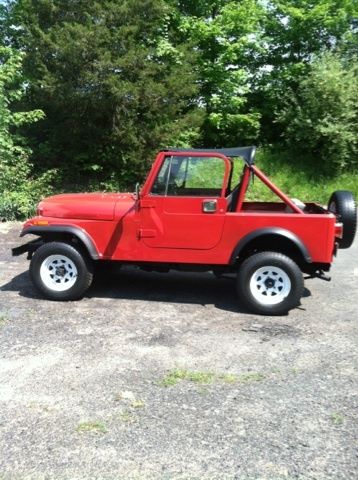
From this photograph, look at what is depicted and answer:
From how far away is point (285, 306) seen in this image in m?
5.71

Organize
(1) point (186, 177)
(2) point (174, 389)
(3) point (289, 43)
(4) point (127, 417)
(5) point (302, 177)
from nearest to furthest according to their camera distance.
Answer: (4) point (127, 417) < (2) point (174, 389) < (1) point (186, 177) < (5) point (302, 177) < (3) point (289, 43)

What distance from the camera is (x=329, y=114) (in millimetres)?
14492

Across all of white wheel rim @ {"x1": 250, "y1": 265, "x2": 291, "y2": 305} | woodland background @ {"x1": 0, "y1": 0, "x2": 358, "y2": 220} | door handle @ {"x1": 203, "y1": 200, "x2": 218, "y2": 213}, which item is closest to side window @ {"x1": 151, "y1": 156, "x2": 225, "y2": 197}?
door handle @ {"x1": 203, "y1": 200, "x2": 218, "y2": 213}

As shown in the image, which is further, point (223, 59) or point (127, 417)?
point (223, 59)

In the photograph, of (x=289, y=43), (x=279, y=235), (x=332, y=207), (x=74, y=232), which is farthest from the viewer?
(x=289, y=43)

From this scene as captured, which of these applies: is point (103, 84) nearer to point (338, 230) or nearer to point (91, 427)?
point (338, 230)

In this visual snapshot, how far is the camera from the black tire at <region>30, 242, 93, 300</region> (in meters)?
6.08

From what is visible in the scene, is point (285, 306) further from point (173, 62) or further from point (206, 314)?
point (173, 62)

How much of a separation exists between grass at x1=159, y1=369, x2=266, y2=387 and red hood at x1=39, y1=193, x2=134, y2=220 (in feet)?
7.86

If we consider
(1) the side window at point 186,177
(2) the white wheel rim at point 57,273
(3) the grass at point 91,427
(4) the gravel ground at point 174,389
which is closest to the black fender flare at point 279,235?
(1) the side window at point 186,177

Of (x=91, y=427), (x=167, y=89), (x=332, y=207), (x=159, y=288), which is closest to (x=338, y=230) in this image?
(x=332, y=207)

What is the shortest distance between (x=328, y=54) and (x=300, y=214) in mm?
11253

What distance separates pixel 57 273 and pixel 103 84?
23.4 ft

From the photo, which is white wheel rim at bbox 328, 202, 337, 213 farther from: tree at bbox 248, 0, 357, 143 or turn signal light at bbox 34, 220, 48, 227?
tree at bbox 248, 0, 357, 143
